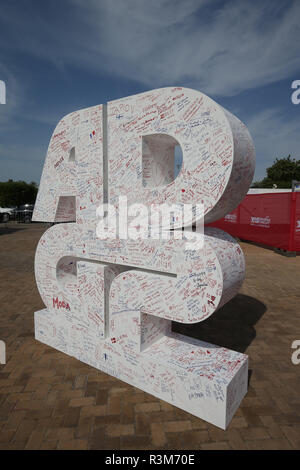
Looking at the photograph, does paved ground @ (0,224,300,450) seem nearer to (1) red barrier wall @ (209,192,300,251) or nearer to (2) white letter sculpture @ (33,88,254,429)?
(2) white letter sculpture @ (33,88,254,429)

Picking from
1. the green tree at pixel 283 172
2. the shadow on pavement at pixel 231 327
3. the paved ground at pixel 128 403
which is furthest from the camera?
the green tree at pixel 283 172

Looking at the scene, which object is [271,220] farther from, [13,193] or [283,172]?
[13,193]

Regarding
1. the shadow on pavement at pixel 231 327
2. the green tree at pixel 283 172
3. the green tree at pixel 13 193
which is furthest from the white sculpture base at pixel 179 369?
the green tree at pixel 13 193

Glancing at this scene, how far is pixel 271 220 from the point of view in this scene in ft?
36.2

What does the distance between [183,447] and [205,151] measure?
2.49 metres

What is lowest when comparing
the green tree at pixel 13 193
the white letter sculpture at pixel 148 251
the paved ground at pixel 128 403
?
the paved ground at pixel 128 403

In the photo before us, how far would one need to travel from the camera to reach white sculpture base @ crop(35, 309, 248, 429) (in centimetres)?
258

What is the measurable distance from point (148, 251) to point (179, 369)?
1.17 meters

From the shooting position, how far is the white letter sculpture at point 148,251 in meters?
2.61

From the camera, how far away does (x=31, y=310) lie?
519cm

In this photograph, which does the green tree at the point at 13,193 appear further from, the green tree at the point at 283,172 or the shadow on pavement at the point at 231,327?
the shadow on pavement at the point at 231,327

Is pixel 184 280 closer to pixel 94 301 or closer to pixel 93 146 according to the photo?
pixel 94 301

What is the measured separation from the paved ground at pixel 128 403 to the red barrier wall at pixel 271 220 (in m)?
6.02

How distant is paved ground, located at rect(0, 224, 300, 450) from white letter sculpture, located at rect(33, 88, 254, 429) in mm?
164
